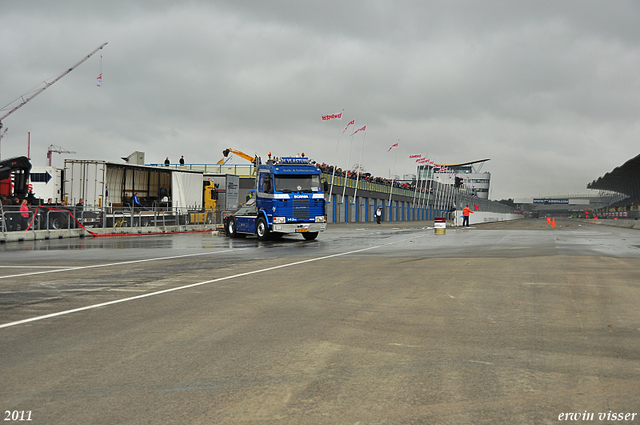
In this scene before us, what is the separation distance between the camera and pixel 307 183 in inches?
1018

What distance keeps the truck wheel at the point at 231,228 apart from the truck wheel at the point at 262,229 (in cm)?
303

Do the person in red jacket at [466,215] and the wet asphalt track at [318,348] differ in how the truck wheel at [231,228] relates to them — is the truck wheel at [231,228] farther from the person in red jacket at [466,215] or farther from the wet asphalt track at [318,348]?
the person in red jacket at [466,215]

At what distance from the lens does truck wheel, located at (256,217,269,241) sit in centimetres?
2595

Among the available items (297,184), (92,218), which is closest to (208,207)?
(92,218)

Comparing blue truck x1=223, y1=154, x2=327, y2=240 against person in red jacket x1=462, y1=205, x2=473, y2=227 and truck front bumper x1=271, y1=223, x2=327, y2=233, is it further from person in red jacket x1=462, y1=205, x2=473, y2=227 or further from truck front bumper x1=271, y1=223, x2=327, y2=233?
person in red jacket x1=462, y1=205, x2=473, y2=227

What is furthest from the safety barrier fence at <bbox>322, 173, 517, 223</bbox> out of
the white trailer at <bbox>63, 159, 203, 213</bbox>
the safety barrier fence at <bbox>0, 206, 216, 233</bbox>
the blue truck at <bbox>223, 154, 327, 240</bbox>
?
the blue truck at <bbox>223, 154, 327, 240</bbox>

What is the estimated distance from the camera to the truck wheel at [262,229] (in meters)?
26.0

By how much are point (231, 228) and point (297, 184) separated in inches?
232

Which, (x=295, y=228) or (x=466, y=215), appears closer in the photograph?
(x=295, y=228)

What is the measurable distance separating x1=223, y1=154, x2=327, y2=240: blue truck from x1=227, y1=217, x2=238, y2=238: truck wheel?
2.91 meters

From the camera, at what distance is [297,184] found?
2561 centimetres

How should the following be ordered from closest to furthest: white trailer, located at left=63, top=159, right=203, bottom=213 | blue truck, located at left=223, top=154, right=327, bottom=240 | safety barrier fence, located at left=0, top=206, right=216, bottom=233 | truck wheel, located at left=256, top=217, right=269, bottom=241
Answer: blue truck, located at left=223, top=154, right=327, bottom=240, safety barrier fence, located at left=0, top=206, right=216, bottom=233, truck wheel, located at left=256, top=217, right=269, bottom=241, white trailer, located at left=63, top=159, right=203, bottom=213

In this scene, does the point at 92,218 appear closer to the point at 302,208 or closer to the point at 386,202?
the point at 302,208

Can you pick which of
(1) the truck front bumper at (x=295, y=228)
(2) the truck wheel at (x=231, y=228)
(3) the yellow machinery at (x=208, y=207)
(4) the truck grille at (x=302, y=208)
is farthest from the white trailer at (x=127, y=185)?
(4) the truck grille at (x=302, y=208)
